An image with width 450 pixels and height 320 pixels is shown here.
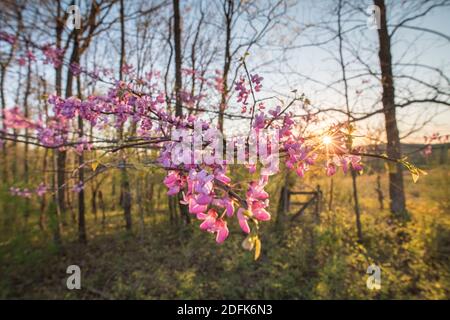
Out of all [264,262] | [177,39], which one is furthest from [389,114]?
[177,39]

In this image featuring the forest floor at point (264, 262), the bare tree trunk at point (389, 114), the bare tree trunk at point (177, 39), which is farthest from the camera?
the bare tree trunk at point (177, 39)

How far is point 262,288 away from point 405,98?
3.94 meters

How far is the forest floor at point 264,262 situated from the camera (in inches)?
187

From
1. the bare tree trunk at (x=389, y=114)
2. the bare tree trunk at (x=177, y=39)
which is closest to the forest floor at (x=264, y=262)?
the bare tree trunk at (x=389, y=114)

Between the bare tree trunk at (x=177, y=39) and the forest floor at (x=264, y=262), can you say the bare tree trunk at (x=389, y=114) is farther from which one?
the bare tree trunk at (x=177, y=39)

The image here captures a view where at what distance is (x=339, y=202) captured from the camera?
10.6 meters

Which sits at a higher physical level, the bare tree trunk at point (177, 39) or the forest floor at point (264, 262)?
the bare tree trunk at point (177, 39)

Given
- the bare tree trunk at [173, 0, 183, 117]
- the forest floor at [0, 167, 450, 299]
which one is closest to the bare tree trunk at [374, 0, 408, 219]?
the forest floor at [0, 167, 450, 299]

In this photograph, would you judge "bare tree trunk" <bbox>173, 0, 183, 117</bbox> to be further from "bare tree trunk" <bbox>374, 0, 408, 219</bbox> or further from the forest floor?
"bare tree trunk" <bbox>374, 0, 408, 219</bbox>

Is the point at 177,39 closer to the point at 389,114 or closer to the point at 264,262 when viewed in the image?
the point at 389,114

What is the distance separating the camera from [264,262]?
609cm

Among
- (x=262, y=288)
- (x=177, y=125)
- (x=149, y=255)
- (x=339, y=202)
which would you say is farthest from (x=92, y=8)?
(x=339, y=202)

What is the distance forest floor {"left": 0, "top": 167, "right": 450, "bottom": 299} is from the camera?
476 cm

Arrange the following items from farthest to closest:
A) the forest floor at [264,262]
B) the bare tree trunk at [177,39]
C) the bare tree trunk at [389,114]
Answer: the bare tree trunk at [177,39] < the bare tree trunk at [389,114] < the forest floor at [264,262]
